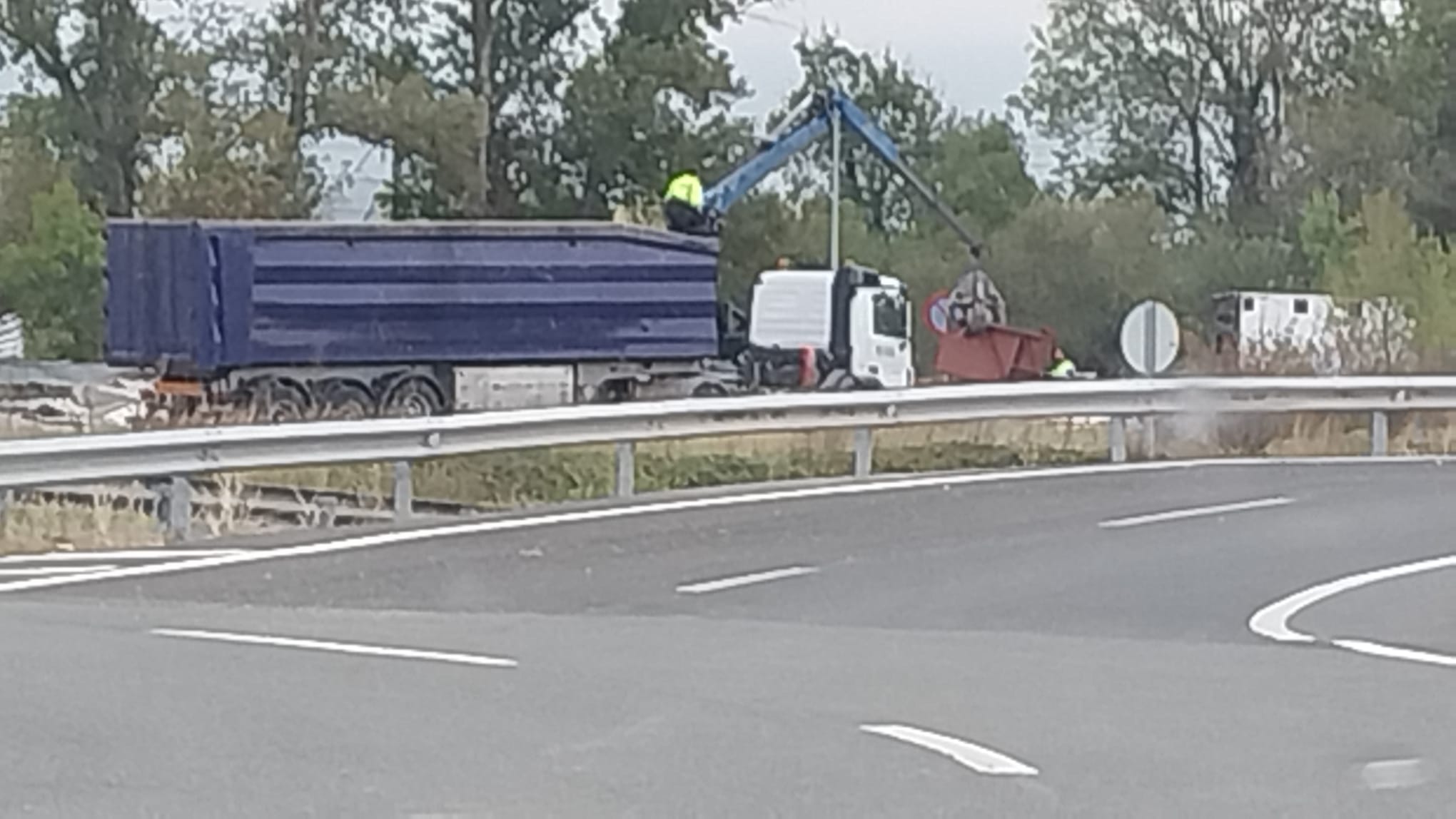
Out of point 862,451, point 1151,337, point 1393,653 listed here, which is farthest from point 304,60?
point 1393,653

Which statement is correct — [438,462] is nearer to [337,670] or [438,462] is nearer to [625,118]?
[337,670]

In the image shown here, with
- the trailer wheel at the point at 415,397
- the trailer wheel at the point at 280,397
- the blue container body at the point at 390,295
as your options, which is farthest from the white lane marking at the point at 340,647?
the blue container body at the point at 390,295

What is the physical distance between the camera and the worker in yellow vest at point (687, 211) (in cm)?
3806

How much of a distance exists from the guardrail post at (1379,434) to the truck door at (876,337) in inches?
571

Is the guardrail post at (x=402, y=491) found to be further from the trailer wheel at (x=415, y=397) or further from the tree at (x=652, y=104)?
the tree at (x=652, y=104)

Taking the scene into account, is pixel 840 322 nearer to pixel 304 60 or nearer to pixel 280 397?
pixel 280 397

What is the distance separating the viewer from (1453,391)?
2527 centimetres

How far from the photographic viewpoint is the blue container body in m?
33.6

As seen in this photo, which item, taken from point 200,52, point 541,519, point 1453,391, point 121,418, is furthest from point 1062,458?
point 200,52

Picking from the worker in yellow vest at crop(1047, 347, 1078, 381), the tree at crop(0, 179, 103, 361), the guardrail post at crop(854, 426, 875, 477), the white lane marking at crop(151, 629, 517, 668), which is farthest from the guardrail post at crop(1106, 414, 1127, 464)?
the tree at crop(0, 179, 103, 361)

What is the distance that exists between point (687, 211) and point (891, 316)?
377 cm

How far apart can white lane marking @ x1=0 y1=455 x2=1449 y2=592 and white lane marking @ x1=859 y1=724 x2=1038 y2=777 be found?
6.63 metres

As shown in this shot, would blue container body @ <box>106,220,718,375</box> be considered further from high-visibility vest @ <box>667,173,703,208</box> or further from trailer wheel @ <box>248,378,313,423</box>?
high-visibility vest @ <box>667,173,703,208</box>

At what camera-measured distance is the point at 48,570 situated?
623 inches
